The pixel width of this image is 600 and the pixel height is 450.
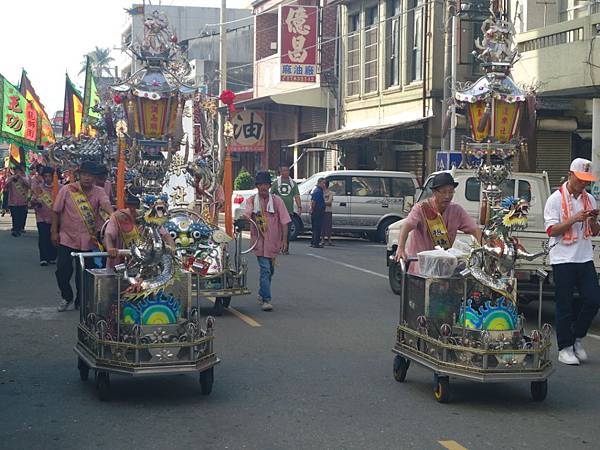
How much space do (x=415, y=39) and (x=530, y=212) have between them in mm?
17704

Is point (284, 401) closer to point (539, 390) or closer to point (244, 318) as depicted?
point (539, 390)

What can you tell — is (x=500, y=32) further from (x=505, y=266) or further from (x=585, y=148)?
(x=585, y=148)

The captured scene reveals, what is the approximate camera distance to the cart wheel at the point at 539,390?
7371 millimetres

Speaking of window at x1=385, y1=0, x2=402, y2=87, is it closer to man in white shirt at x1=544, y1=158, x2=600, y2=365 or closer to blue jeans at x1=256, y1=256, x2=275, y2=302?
blue jeans at x1=256, y1=256, x2=275, y2=302

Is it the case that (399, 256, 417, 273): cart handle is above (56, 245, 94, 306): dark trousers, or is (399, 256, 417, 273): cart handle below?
above

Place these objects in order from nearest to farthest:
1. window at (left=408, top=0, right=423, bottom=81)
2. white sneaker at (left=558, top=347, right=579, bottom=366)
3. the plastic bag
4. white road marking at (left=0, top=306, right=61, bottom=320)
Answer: the plastic bag < white sneaker at (left=558, top=347, right=579, bottom=366) < white road marking at (left=0, top=306, right=61, bottom=320) < window at (left=408, top=0, right=423, bottom=81)

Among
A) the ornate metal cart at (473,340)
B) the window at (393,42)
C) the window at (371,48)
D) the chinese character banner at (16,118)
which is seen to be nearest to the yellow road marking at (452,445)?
the ornate metal cart at (473,340)

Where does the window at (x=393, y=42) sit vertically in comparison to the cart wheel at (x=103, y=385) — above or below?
above

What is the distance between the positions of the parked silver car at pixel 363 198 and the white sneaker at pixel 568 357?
15.7 m

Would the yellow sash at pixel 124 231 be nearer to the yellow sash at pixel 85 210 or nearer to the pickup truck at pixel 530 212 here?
the yellow sash at pixel 85 210

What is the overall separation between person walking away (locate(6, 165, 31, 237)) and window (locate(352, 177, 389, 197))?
27.0ft

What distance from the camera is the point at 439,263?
7473 millimetres

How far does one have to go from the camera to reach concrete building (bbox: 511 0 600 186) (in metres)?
18.7

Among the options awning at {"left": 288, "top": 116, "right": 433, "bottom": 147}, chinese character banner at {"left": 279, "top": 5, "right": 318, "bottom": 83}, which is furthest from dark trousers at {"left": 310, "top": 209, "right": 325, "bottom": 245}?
A: chinese character banner at {"left": 279, "top": 5, "right": 318, "bottom": 83}
